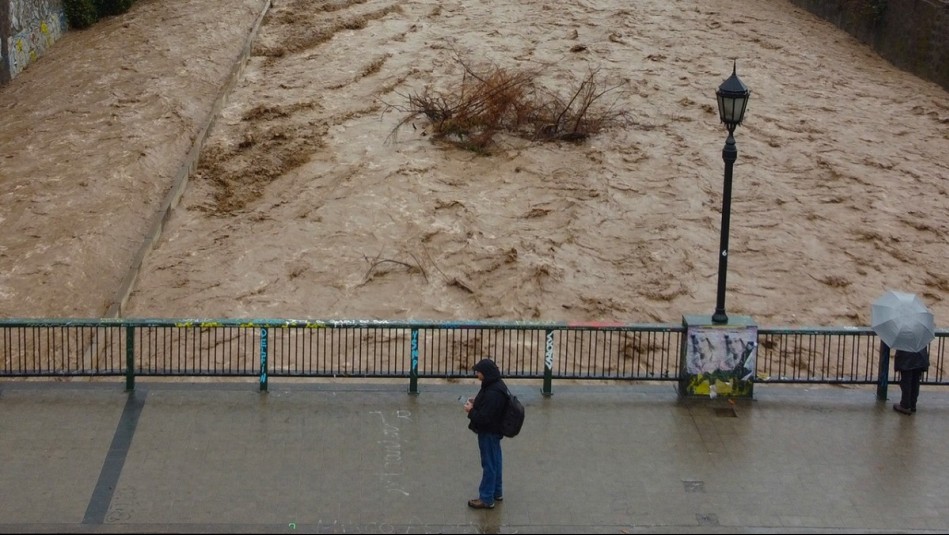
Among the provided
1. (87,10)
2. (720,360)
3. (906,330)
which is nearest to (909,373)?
(906,330)

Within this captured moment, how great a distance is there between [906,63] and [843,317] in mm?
12441

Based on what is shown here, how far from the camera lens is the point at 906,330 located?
519 inches

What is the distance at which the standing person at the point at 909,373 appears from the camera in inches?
528

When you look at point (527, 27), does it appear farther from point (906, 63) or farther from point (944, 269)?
point (944, 269)

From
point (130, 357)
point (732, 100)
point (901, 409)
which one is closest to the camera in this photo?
point (732, 100)

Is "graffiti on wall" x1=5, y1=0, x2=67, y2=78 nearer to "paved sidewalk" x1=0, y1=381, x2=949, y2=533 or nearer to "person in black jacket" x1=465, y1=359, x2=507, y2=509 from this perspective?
"paved sidewalk" x1=0, y1=381, x2=949, y2=533

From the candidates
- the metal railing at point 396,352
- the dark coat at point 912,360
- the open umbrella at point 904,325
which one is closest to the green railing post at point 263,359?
the metal railing at point 396,352

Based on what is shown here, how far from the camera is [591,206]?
2077 cm

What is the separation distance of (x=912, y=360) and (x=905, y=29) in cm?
1700

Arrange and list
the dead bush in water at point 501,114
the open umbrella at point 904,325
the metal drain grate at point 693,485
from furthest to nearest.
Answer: the dead bush in water at point 501,114 < the open umbrella at point 904,325 < the metal drain grate at point 693,485

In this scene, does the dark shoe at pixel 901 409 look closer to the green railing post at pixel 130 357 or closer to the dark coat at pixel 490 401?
the dark coat at pixel 490 401

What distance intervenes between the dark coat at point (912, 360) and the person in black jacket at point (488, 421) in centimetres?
501

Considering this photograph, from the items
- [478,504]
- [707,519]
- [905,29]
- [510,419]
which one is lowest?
[707,519]

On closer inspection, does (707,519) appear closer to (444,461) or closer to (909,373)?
(444,461)
